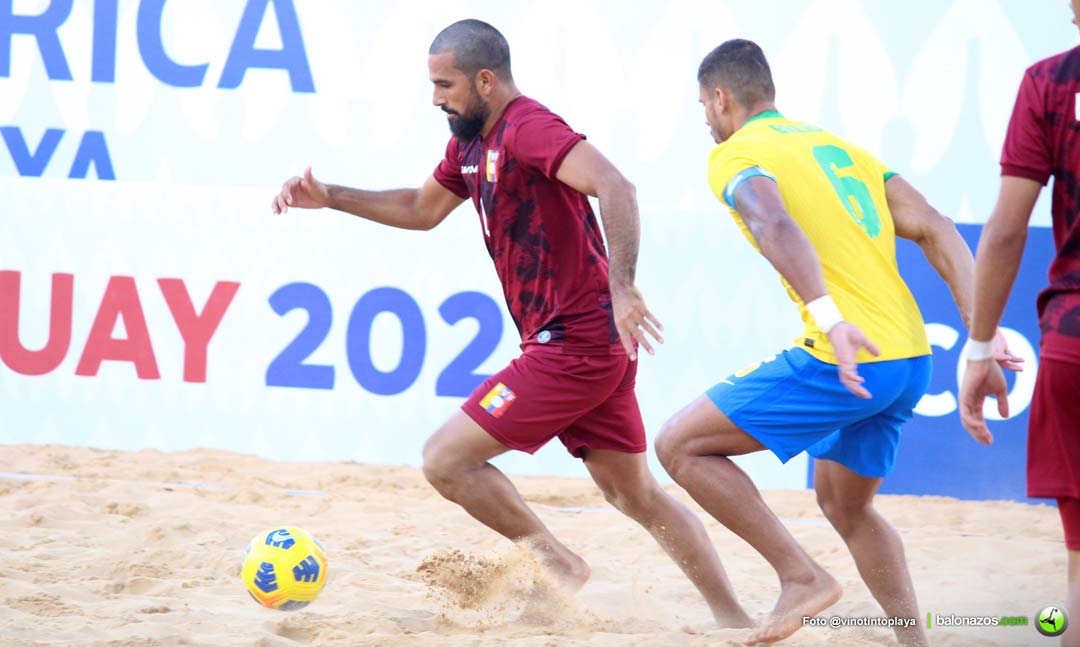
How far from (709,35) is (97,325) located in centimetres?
384

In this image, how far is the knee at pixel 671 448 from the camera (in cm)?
357

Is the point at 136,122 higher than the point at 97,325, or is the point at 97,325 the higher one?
the point at 136,122

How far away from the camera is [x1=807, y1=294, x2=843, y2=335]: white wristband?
10.3ft

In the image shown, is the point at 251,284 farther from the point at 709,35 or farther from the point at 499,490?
the point at 499,490

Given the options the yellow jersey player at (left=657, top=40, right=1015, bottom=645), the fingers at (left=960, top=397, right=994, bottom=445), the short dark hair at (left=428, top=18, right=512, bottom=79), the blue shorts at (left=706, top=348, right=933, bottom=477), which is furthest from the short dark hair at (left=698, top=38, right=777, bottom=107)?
the fingers at (left=960, top=397, right=994, bottom=445)

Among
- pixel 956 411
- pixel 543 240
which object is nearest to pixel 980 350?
pixel 543 240

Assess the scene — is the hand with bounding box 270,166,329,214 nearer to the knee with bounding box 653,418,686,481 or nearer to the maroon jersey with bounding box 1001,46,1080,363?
the knee with bounding box 653,418,686,481

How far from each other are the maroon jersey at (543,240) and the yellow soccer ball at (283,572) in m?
1.00

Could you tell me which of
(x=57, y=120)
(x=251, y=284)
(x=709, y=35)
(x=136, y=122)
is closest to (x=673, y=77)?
(x=709, y=35)

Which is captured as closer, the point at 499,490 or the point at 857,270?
the point at 857,270

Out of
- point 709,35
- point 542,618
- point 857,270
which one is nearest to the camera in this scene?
point 857,270

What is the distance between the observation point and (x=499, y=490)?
3857mm

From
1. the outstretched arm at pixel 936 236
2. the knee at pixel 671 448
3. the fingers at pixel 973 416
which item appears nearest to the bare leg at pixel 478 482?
the knee at pixel 671 448

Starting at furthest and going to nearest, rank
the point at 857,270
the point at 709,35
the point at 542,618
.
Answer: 1. the point at 709,35
2. the point at 542,618
3. the point at 857,270
